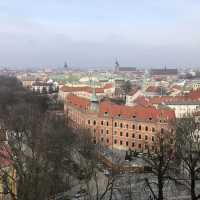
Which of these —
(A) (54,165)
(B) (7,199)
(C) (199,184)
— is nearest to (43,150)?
(A) (54,165)

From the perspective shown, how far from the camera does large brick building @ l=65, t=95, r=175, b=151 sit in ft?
148

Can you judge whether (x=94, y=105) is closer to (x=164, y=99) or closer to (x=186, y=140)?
(x=186, y=140)

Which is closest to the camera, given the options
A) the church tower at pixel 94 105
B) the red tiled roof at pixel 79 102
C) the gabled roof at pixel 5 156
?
the gabled roof at pixel 5 156

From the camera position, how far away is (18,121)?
38344 mm

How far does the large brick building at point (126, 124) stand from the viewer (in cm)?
4519

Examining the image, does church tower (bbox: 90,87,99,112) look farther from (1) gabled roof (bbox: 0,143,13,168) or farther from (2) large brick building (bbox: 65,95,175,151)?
(1) gabled roof (bbox: 0,143,13,168)

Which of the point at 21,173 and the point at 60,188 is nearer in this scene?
the point at 21,173

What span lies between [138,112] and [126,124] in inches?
68.3

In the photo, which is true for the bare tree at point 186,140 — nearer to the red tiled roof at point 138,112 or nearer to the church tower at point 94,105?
the red tiled roof at point 138,112

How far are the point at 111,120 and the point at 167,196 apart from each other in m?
20.5

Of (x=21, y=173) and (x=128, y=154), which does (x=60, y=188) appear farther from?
(x=128, y=154)

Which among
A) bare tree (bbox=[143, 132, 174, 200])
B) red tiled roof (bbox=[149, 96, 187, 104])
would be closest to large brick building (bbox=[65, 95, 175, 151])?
bare tree (bbox=[143, 132, 174, 200])

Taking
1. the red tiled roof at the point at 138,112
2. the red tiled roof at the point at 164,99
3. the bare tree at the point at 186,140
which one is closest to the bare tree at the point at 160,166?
the bare tree at the point at 186,140

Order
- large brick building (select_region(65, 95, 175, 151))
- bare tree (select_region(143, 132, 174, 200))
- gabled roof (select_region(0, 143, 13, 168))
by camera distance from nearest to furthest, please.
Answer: bare tree (select_region(143, 132, 174, 200)) → gabled roof (select_region(0, 143, 13, 168)) → large brick building (select_region(65, 95, 175, 151))
